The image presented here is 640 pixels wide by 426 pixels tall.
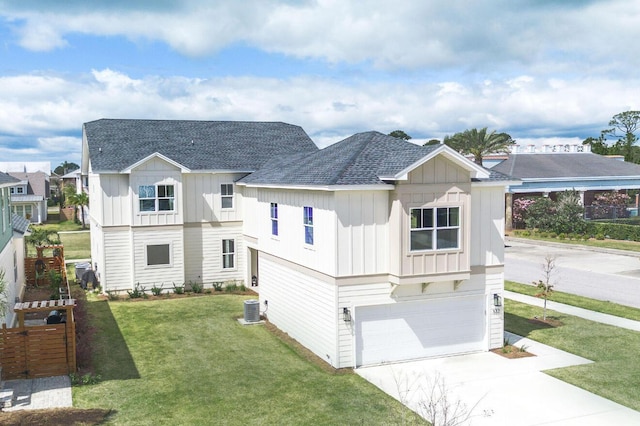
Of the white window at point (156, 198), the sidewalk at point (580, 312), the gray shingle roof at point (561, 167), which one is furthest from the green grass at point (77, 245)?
the gray shingle roof at point (561, 167)

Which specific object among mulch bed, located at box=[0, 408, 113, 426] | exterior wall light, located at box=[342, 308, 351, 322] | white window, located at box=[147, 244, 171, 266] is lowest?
mulch bed, located at box=[0, 408, 113, 426]

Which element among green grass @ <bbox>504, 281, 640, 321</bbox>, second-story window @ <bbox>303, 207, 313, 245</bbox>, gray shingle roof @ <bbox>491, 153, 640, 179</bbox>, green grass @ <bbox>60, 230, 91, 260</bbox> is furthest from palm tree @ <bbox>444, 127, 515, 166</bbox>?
second-story window @ <bbox>303, 207, 313, 245</bbox>

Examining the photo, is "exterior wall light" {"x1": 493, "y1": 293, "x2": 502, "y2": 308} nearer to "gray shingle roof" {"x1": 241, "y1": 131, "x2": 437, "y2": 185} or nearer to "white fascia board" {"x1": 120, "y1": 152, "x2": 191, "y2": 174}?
"gray shingle roof" {"x1": 241, "y1": 131, "x2": 437, "y2": 185}

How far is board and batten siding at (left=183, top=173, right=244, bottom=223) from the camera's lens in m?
26.2

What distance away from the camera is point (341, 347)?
15.5 metres

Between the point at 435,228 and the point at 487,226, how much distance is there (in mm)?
2392

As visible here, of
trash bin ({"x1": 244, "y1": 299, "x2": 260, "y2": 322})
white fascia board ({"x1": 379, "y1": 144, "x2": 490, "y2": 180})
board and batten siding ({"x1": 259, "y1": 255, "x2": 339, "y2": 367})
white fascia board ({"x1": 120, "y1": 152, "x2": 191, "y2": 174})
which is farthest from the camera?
white fascia board ({"x1": 120, "y1": 152, "x2": 191, "y2": 174})

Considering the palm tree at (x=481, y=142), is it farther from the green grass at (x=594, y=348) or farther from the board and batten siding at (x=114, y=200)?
the board and batten siding at (x=114, y=200)

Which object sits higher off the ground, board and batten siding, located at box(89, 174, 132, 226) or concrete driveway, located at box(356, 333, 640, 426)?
board and batten siding, located at box(89, 174, 132, 226)

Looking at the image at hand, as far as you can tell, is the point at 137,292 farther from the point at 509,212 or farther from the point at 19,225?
the point at 509,212

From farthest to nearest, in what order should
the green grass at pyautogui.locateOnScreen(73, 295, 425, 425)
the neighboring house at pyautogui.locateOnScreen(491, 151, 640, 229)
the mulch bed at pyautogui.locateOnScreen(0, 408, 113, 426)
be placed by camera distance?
the neighboring house at pyautogui.locateOnScreen(491, 151, 640, 229)
the green grass at pyautogui.locateOnScreen(73, 295, 425, 425)
the mulch bed at pyautogui.locateOnScreen(0, 408, 113, 426)

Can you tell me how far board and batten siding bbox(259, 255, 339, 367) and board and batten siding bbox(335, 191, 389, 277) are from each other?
0.90 meters

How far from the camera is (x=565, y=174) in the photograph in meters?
50.7

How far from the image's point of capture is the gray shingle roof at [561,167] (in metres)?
50.6
